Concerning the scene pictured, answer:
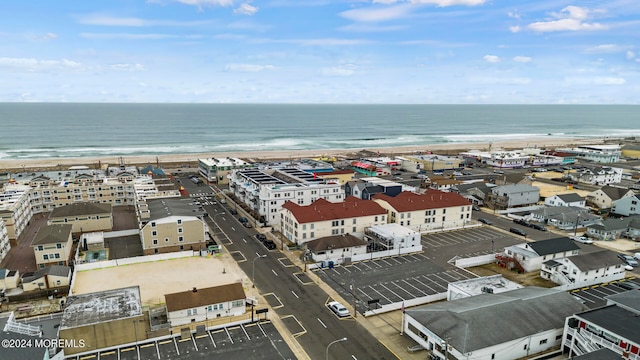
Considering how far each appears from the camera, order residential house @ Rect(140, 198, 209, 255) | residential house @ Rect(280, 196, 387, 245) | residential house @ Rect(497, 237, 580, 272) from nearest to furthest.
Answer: residential house @ Rect(497, 237, 580, 272)
residential house @ Rect(140, 198, 209, 255)
residential house @ Rect(280, 196, 387, 245)

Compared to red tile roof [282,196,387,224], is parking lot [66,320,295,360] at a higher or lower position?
lower

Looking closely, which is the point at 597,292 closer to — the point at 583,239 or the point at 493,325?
the point at 583,239

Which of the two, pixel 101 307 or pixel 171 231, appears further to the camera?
pixel 171 231

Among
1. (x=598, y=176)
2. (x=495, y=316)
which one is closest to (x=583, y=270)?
(x=495, y=316)

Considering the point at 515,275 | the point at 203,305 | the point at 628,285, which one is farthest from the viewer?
the point at 515,275

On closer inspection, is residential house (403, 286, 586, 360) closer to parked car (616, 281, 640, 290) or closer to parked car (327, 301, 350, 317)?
parked car (327, 301, 350, 317)

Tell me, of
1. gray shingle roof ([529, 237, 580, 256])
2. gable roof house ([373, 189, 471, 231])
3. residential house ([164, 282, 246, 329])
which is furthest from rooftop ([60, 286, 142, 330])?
gray shingle roof ([529, 237, 580, 256])
